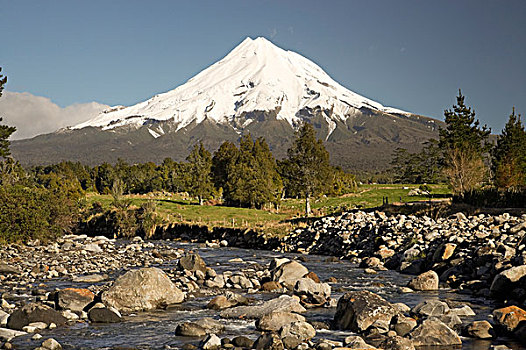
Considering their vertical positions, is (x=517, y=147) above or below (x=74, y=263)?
above

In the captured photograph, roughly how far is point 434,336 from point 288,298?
4234 millimetres

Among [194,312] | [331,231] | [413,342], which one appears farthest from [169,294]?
[331,231]

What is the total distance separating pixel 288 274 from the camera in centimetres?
1744

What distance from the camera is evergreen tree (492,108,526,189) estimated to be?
45.5m

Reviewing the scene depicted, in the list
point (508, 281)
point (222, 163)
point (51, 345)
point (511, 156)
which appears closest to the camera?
point (51, 345)

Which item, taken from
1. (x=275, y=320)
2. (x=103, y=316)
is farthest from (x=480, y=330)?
(x=103, y=316)

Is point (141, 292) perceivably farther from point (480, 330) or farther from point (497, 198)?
point (497, 198)

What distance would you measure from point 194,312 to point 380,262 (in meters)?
12.2

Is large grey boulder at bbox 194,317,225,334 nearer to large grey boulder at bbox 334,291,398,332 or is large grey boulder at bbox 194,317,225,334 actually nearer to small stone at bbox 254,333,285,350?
small stone at bbox 254,333,285,350

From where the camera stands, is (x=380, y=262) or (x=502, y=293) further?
(x=380, y=262)

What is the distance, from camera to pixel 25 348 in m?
9.54

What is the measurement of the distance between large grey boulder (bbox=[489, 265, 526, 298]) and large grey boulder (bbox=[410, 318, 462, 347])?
4.86m

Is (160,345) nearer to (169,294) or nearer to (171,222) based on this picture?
(169,294)

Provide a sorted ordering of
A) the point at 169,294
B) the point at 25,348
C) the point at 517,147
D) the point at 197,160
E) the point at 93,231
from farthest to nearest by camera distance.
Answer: the point at 197,160 → the point at 517,147 → the point at 93,231 → the point at 169,294 → the point at 25,348
